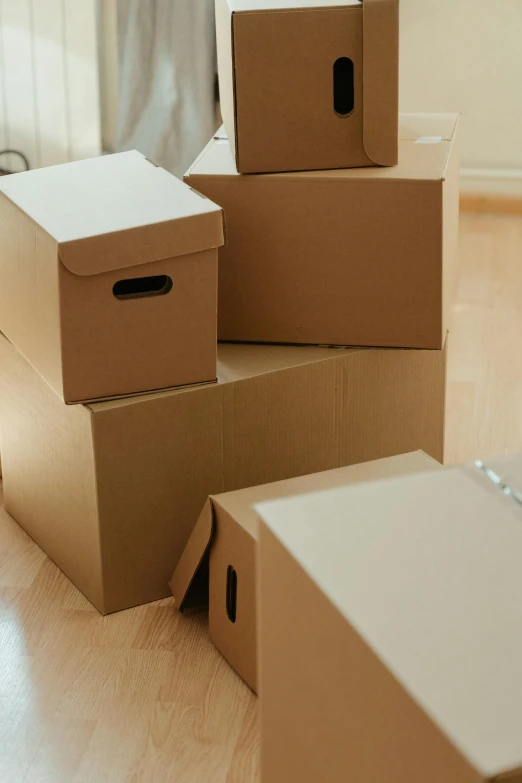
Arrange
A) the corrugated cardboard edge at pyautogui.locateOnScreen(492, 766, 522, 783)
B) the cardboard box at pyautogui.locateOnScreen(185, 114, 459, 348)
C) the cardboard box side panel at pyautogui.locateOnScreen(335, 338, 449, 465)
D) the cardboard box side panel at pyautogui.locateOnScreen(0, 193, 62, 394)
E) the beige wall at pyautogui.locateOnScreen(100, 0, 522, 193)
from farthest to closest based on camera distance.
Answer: the beige wall at pyautogui.locateOnScreen(100, 0, 522, 193) < the cardboard box side panel at pyautogui.locateOnScreen(335, 338, 449, 465) < the cardboard box at pyautogui.locateOnScreen(185, 114, 459, 348) < the cardboard box side panel at pyautogui.locateOnScreen(0, 193, 62, 394) < the corrugated cardboard edge at pyautogui.locateOnScreen(492, 766, 522, 783)

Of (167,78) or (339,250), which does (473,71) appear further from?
→ (339,250)

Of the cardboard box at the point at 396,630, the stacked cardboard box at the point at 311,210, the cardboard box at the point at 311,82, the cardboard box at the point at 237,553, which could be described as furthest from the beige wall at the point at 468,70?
the cardboard box at the point at 396,630

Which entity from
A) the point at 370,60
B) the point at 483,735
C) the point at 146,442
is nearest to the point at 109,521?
the point at 146,442

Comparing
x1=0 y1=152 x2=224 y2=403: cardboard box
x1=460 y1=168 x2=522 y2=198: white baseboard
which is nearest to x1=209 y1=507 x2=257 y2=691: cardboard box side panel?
x1=0 y1=152 x2=224 y2=403: cardboard box

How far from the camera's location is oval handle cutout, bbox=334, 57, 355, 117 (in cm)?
143

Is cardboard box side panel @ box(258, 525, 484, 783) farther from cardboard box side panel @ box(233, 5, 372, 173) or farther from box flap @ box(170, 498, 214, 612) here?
cardboard box side panel @ box(233, 5, 372, 173)

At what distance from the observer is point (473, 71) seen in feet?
9.72

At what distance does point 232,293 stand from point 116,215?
26 cm

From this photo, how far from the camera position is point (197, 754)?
4.19 ft

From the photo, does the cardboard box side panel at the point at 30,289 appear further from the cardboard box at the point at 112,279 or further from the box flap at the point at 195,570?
the box flap at the point at 195,570

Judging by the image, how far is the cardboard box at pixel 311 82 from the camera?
4.56ft

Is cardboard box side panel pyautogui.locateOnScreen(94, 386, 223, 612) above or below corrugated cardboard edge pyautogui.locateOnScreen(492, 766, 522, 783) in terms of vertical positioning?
below

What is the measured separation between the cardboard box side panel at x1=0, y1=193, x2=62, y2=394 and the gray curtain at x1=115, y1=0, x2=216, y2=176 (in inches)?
57.5

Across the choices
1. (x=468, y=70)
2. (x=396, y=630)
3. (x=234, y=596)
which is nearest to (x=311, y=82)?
(x=234, y=596)
